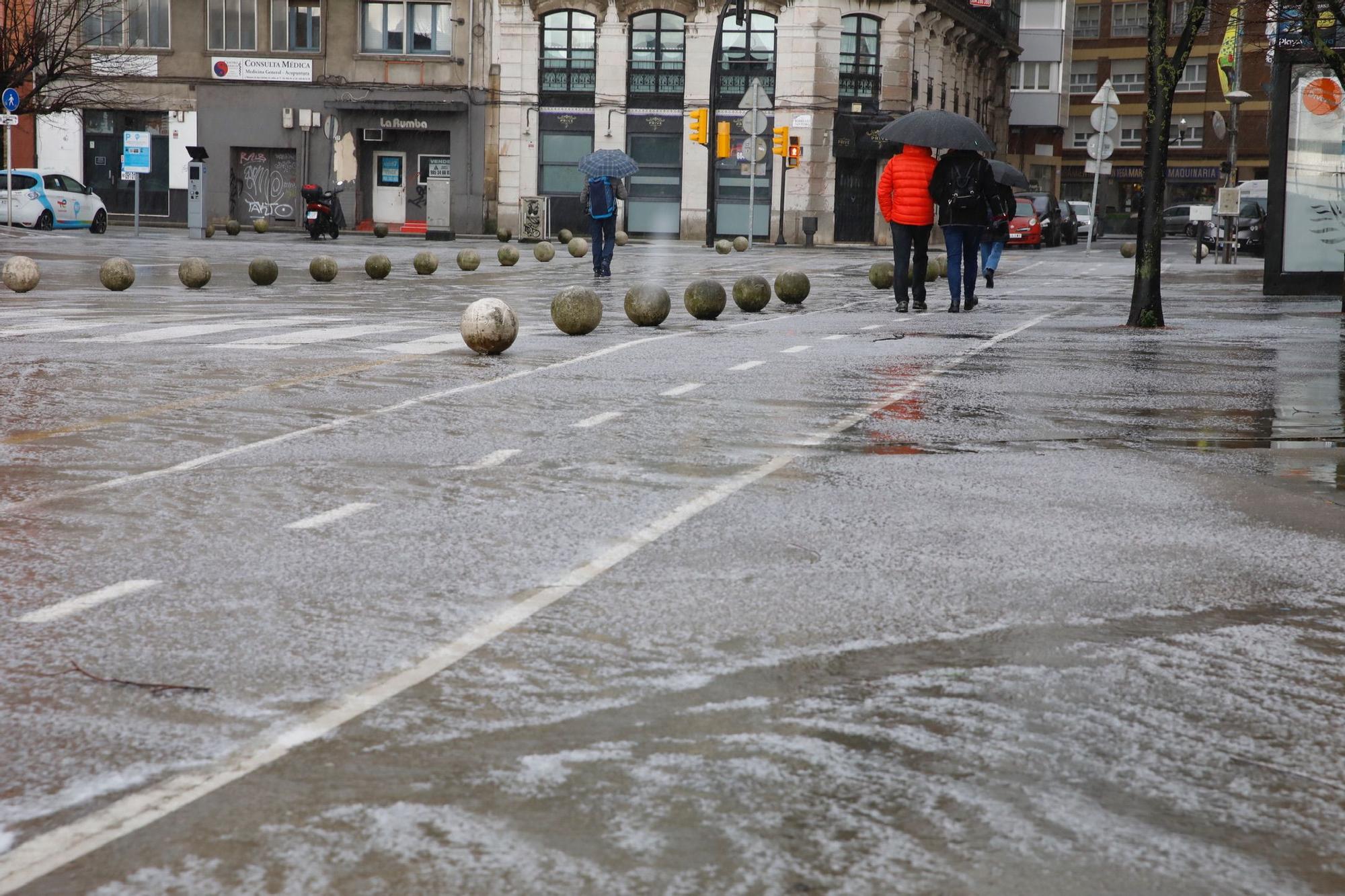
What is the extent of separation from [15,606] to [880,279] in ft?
62.3

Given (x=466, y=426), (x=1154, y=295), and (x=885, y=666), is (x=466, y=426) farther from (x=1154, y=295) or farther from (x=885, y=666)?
(x=1154, y=295)

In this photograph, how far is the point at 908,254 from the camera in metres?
18.4

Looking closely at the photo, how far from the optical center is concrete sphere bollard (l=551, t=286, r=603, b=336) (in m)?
14.6

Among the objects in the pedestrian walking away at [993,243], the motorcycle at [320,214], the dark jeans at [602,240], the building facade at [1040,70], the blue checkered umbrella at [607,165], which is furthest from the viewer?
the building facade at [1040,70]

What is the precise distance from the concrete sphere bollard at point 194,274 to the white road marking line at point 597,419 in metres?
12.4

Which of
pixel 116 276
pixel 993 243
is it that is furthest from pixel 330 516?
pixel 993 243

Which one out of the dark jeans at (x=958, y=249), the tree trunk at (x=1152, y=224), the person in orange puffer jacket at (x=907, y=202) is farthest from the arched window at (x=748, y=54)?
the tree trunk at (x=1152, y=224)

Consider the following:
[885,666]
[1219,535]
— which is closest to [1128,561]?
[1219,535]

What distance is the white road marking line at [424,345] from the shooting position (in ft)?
43.2

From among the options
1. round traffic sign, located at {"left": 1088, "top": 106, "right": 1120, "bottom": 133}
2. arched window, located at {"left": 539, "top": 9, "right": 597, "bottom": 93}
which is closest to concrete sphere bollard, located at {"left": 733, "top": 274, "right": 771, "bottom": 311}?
round traffic sign, located at {"left": 1088, "top": 106, "right": 1120, "bottom": 133}

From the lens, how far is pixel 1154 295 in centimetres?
1677

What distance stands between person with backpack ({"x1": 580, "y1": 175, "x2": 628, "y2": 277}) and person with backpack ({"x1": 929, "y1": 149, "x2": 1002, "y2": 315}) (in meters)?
7.99

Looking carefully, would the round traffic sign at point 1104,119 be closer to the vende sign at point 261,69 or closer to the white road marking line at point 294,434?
the white road marking line at point 294,434

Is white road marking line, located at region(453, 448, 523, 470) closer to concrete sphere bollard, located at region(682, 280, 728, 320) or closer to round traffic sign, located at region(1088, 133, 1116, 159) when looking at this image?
concrete sphere bollard, located at region(682, 280, 728, 320)
